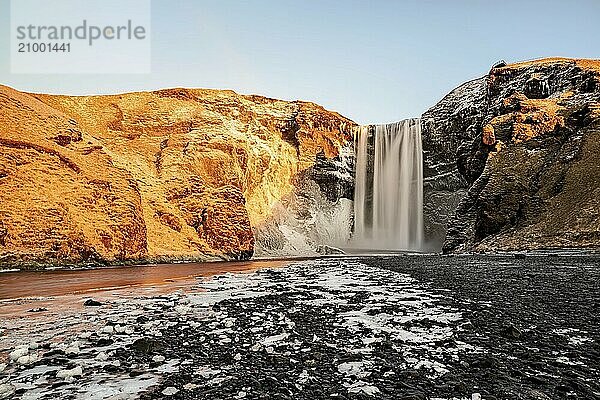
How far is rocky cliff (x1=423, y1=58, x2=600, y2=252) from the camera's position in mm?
25469

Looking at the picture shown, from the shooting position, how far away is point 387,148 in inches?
1766

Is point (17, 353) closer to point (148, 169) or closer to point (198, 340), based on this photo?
point (198, 340)

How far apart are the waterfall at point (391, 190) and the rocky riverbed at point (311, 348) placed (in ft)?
124

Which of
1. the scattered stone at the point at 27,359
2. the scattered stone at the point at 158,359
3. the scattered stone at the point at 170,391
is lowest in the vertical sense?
the scattered stone at the point at 158,359

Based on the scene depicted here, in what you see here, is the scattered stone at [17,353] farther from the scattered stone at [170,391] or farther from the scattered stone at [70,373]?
the scattered stone at [170,391]

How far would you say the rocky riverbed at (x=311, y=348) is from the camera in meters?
2.73

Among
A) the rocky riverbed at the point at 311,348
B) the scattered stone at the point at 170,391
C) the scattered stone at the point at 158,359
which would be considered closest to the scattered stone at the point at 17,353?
the rocky riverbed at the point at 311,348

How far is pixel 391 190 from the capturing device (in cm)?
4412

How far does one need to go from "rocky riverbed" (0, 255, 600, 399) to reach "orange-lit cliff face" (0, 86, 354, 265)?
14.3 m

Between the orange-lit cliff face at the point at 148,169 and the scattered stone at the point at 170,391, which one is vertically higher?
the orange-lit cliff face at the point at 148,169

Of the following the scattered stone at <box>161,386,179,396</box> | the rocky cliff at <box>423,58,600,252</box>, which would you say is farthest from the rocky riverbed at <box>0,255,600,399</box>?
the rocky cliff at <box>423,58,600,252</box>

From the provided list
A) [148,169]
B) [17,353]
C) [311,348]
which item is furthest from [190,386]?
[148,169]

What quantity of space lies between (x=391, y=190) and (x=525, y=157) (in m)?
15.2

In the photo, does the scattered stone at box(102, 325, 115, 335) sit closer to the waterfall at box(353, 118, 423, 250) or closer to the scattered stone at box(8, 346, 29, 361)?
the scattered stone at box(8, 346, 29, 361)
